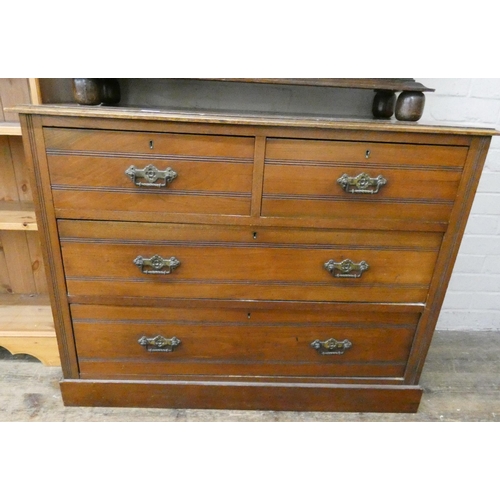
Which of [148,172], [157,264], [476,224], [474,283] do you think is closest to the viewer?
[148,172]

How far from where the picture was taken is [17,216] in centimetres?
144

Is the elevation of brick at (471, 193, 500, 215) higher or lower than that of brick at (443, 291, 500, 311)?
higher

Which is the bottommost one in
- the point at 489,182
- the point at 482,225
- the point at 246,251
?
the point at 482,225

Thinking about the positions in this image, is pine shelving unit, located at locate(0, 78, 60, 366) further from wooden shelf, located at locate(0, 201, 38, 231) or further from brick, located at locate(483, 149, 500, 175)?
brick, located at locate(483, 149, 500, 175)

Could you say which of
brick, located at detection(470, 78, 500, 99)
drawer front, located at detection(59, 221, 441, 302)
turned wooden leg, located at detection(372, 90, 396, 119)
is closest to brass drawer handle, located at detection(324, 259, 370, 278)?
drawer front, located at detection(59, 221, 441, 302)

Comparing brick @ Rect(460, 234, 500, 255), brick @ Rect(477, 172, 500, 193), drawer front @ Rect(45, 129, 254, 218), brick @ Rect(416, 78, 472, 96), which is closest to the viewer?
drawer front @ Rect(45, 129, 254, 218)

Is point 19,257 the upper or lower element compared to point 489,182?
lower

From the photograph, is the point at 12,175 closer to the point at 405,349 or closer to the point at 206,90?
the point at 206,90

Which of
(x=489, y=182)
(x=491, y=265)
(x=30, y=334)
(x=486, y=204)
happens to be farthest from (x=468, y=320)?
(x=30, y=334)

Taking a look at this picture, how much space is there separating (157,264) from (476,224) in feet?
5.11

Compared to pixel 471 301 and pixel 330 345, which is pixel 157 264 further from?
pixel 471 301

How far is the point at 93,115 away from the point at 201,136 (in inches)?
12.0

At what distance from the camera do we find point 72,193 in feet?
3.74

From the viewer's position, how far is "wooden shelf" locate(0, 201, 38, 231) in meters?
1.39
